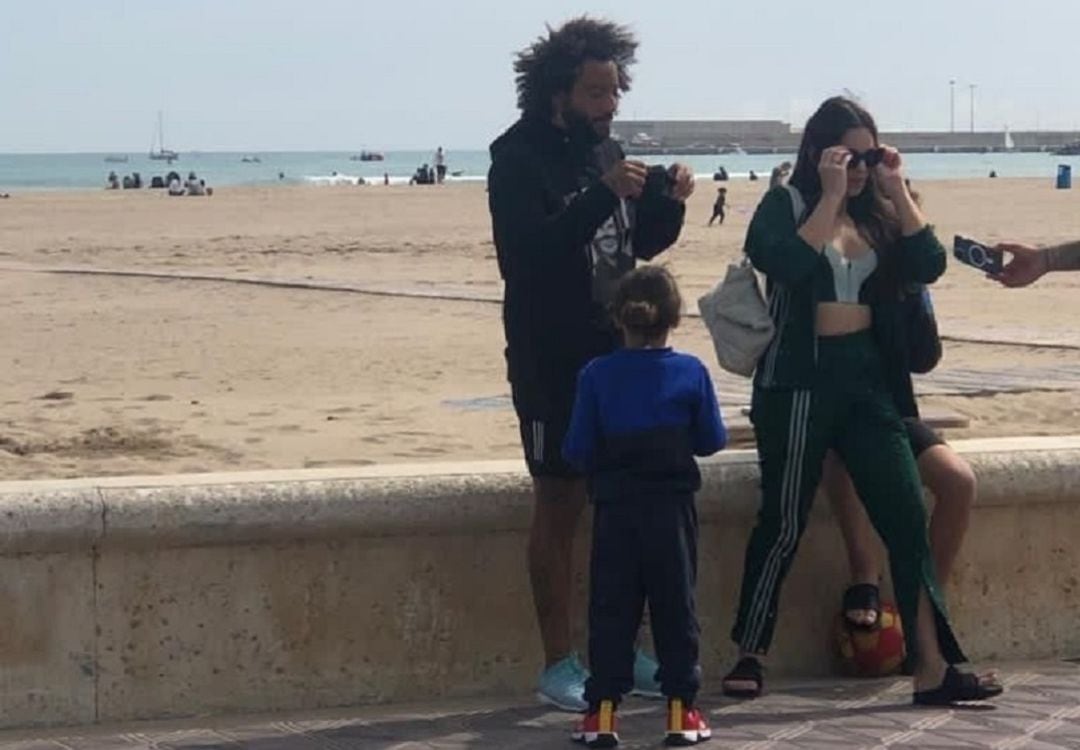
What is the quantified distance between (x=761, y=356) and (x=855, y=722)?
111 centimetres

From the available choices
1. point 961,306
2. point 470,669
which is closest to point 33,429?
point 470,669

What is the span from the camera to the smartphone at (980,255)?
6406mm

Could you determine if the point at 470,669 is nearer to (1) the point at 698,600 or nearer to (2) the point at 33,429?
(1) the point at 698,600

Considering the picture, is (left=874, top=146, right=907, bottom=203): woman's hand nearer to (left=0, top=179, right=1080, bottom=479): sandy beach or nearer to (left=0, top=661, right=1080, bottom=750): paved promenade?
(left=0, top=661, right=1080, bottom=750): paved promenade

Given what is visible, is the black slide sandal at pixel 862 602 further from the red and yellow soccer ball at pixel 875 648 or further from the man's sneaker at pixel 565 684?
the man's sneaker at pixel 565 684

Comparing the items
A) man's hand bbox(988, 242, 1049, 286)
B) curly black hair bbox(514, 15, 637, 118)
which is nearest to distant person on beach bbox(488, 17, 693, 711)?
curly black hair bbox(514, 15, 637, 118)

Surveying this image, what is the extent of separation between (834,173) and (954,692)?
150 centimetres

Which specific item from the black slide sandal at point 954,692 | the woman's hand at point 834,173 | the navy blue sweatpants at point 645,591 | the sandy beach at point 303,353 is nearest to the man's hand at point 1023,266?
the woman's hand at point 834,173

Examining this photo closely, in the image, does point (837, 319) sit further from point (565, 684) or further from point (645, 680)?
point (565, 684)

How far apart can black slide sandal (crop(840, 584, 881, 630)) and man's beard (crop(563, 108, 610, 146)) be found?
157 cm

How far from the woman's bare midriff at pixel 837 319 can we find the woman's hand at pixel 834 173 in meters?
0.33

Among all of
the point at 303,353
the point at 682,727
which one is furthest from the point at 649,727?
the point at 303,353

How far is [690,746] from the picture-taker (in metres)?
5.51

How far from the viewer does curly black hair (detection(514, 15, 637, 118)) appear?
5973mm
